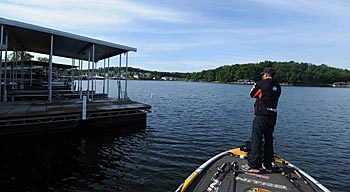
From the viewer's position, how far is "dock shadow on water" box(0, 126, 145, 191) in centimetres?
666

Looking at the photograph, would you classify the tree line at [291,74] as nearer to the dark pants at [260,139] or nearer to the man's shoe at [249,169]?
the dark pants at [260,139]

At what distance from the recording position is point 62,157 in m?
8.76

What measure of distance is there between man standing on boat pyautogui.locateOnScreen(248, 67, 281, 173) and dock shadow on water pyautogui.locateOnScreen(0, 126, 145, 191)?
3.69 m

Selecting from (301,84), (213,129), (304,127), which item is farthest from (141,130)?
(301,84)

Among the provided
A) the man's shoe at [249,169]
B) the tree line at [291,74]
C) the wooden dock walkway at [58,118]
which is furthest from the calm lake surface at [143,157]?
the tree line at [291,74]

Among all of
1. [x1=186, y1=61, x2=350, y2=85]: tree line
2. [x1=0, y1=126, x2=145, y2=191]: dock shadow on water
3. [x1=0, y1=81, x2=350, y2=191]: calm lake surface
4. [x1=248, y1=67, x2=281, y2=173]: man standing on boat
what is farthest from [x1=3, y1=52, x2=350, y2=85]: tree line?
[x1=248, y1=67, x2=281, y2=173]: man standing on boat

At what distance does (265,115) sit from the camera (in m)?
5.06

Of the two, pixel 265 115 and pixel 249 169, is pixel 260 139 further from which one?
pixel 249 169

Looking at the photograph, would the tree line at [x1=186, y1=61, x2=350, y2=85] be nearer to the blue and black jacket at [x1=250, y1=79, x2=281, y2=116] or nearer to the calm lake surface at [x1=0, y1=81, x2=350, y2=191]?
the calm lake surface at [x1=0, y1=81, x2=350, y2=191]

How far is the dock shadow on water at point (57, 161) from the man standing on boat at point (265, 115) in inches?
145

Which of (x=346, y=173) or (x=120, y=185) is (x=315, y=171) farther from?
(x=120, y=185)

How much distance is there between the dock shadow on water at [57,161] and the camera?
666 centimetres

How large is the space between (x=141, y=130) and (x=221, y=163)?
858 centimetres

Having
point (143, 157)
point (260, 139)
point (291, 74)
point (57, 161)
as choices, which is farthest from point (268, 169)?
point (291, 74)
